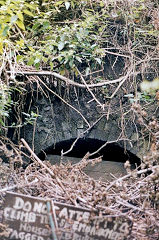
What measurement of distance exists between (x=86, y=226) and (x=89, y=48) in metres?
2.23

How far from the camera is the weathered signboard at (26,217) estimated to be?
177cm

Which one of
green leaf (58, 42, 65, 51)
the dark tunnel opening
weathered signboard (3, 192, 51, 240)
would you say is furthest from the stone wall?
weathered signboard (3, 192, 51, 240)

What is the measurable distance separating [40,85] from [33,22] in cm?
67

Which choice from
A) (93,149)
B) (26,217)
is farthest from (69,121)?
(26,217)

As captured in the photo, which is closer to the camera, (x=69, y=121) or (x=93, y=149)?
(x=69, y=121)

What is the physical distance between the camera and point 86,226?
1.76 m

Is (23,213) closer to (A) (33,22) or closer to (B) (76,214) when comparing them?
(B) (76,214)

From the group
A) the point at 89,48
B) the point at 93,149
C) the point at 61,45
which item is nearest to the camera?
the point at 61,45

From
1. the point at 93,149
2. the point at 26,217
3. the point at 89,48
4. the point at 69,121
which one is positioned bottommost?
the point at 93,149

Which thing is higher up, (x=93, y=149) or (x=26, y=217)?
(x=26, y=217)

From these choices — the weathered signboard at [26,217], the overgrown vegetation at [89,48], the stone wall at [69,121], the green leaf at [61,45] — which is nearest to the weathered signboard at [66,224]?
the weathered signboard at [26,217]

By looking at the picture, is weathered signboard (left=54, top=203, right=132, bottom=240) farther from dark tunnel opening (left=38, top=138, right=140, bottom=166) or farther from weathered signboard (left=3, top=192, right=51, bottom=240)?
dark tunnel opening (left=38, top=138, right=140, bottom=166)

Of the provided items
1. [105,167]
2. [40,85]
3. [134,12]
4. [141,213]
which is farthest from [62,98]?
[141,213]

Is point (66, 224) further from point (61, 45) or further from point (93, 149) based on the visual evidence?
point (93, 149)
